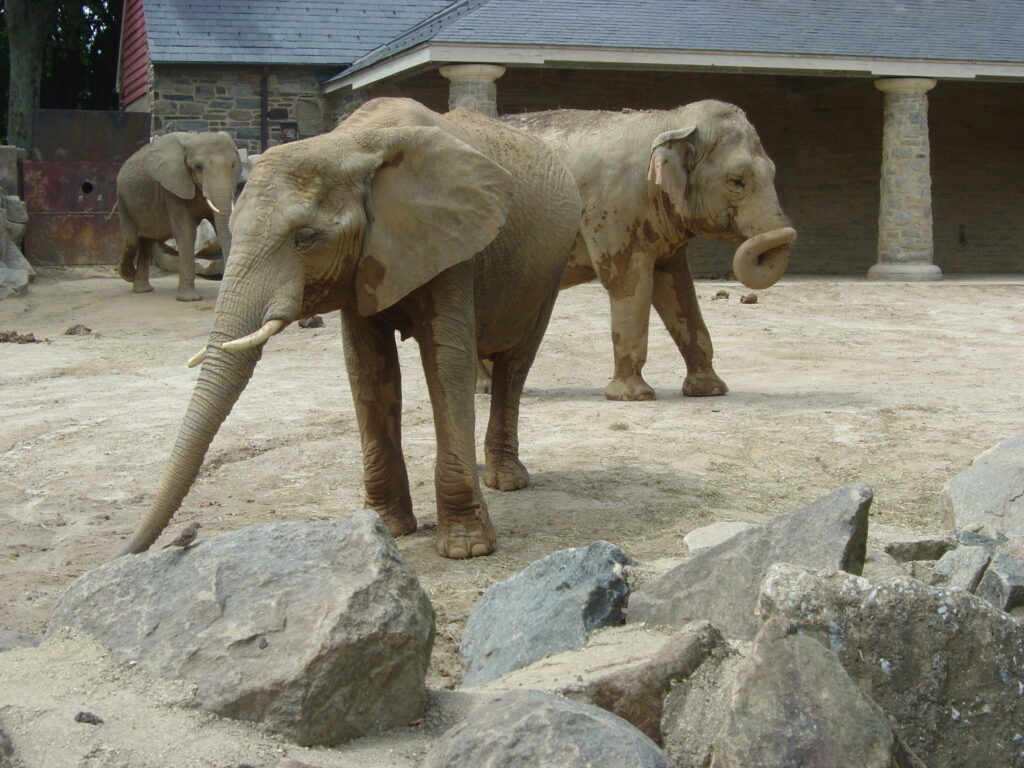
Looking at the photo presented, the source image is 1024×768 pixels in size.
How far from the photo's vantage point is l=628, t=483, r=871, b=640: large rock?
13.4 feet

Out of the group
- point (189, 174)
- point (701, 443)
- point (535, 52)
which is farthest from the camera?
point (535, 52)

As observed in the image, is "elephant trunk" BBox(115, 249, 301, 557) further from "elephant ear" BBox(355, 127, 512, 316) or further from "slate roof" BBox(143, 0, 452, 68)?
"slate roof" BBox(143, 0, 452, 68)

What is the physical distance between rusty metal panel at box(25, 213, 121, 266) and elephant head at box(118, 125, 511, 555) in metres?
15.3

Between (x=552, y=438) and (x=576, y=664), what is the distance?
4.39 metres

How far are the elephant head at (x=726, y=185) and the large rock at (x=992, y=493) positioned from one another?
3.06 metres

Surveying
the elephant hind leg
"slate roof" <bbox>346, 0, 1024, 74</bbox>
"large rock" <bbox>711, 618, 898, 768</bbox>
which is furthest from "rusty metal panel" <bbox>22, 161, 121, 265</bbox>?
"large rock" <bbox>711, 618, 898, 768</bbox>

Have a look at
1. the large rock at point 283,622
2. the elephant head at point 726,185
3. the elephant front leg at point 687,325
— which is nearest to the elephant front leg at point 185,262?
the elephant front leg at point 687,325

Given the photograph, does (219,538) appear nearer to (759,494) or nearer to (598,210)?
(759,494)

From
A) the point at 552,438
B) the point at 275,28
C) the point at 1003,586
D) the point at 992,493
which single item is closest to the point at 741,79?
the point at 275,28

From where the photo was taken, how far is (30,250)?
19.3m

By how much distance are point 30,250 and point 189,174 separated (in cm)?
453

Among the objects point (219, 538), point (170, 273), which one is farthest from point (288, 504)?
point (170, 273)

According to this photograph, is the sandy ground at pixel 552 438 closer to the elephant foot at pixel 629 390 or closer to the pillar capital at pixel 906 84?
the elephant foot at pixel 629 390

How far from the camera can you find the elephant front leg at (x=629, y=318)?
9438 mm
